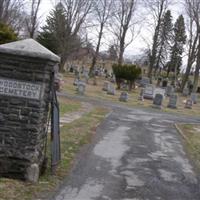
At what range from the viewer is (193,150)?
1378cm

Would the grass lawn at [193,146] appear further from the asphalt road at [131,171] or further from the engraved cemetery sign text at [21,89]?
the engraved cemetery sign text at [21,89]

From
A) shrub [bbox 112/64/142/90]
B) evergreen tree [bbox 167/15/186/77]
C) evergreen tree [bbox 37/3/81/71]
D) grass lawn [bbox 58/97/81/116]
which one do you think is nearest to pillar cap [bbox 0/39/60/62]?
grass lawn [bbox 58/97/81/116]

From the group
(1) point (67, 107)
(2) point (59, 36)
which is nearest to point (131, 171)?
(1) point (67, 107)

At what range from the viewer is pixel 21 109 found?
7.94 m

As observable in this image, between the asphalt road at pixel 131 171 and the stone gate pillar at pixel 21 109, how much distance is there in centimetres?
81

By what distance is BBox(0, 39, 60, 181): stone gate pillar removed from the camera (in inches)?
310

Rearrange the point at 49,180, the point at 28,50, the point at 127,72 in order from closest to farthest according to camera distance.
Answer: the point at 28,50 → the point at 49,180 → the point at 127,72

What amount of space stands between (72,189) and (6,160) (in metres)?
1.21

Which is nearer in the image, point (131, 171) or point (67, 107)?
point (131, 171)

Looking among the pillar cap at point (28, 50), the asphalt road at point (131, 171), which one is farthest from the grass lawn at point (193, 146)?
the pillar cap at point (28, 50)

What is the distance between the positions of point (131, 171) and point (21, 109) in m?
2.93

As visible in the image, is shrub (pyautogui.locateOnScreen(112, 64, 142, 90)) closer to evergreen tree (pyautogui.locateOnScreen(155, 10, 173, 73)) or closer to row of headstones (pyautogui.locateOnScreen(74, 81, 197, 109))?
row of headstones (pyautogui.locateOnScreen(74, 81, 197, 109))

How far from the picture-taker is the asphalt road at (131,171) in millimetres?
7869

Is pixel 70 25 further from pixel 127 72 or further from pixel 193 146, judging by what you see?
pixel 193 146
